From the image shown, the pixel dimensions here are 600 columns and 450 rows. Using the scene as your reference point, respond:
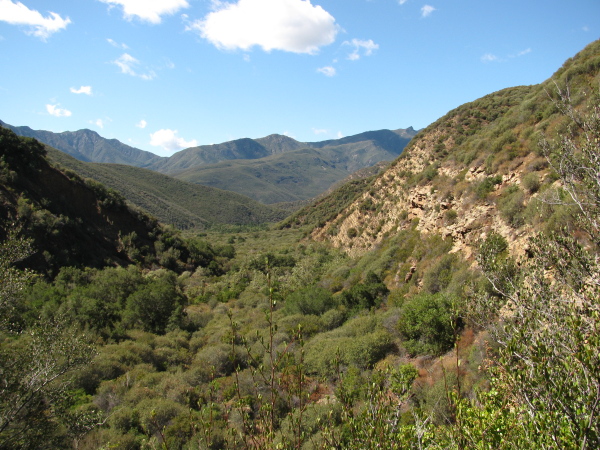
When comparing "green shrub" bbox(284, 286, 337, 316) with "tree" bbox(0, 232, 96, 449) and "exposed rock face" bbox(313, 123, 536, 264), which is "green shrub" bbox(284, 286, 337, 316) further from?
"tree" bbox(0, 232, 96, 449)

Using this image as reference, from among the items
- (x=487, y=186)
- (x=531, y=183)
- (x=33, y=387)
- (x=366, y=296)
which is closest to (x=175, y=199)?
(x=366, y=296)

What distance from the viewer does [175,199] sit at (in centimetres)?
10944

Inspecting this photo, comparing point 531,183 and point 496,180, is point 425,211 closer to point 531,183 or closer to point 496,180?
point 496,180

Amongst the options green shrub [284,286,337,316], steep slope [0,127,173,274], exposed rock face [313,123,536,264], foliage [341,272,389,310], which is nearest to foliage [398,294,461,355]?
exposed rock face [313,123,536,264]

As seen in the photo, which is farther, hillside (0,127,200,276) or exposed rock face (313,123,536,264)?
hillside (0,127,200,276)

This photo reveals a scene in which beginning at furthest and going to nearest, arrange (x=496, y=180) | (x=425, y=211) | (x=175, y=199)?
(x=175, y=199), (x=425, y=211), (x=496, y=180)

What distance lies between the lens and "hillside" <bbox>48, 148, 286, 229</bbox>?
8325 centimetres

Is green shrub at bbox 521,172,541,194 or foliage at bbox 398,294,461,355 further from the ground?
green shrub at bbox 521,172,541,194

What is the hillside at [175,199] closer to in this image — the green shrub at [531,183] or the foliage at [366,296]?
the foliage at [366,296]

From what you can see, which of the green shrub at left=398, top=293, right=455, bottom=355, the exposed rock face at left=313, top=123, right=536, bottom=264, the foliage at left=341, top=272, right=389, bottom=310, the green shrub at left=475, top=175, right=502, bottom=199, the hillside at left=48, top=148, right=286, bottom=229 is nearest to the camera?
the green shrub at left=398, top=293, right=455, bottom=355

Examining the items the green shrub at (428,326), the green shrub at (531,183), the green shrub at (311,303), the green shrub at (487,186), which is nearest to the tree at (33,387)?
the green shrub at (428,326)

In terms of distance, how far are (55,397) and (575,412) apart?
9533 mm

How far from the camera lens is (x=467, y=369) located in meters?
7.91

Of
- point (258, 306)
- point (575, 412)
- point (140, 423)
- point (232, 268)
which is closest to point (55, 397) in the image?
point (140, 423)
